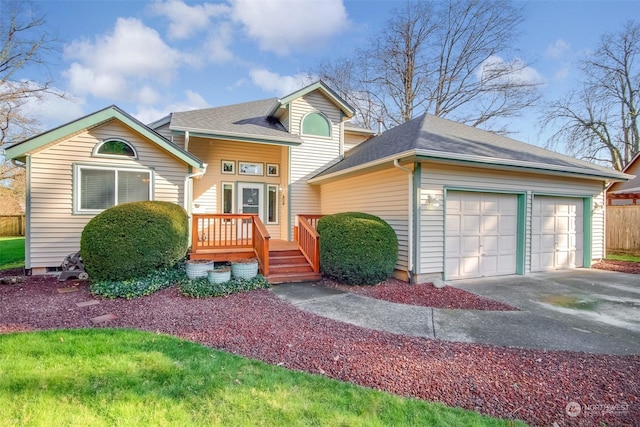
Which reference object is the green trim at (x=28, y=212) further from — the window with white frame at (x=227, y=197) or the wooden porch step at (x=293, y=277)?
the wooden porch step at (x=293, y=277)

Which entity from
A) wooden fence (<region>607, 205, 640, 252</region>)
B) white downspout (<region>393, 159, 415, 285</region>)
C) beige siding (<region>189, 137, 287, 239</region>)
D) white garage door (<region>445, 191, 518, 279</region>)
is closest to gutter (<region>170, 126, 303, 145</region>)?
beige siding (<region>189, 137, 287, 239</region>)

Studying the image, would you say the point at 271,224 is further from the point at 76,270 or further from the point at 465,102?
the point at 465,102

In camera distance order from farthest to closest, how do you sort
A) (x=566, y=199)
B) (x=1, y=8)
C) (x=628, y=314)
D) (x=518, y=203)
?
1. (x=1, y=8)
2. (x=566, y=199)
3. (x=518, y=203)
4. (x=628, y=314)

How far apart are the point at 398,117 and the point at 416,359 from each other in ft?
67.6

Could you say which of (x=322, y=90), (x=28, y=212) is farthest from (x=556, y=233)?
(x=28, y=212)

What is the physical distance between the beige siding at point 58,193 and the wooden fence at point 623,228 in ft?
62.0

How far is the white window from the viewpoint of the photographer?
7781mm

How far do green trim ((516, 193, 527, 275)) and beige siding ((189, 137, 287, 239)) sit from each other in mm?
7458

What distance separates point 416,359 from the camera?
3.52 m

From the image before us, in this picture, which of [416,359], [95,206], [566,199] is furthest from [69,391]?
[566,199]

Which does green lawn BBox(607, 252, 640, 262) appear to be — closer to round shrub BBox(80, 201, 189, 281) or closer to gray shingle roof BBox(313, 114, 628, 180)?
gray shingle roof BBox(313, 114, 628, 180)

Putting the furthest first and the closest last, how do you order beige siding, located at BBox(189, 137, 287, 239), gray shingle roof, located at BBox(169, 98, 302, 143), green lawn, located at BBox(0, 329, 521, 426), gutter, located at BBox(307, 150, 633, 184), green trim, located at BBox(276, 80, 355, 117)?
green trim, located at BBox(276, 80, 355, 117) < beige siding, located at BBox(189, 137, 287, 239) < gray shingle roof, located at BBox(169, 98, 302, 143) < gutter, located at BBox(307, 150, 633, 184) < green lawn, located at BBox(0, 329, 521, 426)

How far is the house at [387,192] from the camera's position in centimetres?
745

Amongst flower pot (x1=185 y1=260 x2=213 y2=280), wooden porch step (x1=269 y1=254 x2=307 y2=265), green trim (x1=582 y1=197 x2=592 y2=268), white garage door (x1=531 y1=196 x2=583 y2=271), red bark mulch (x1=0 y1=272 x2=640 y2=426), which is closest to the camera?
red bark mulch (x1=0 y1=272 x2=640 y2=426)
